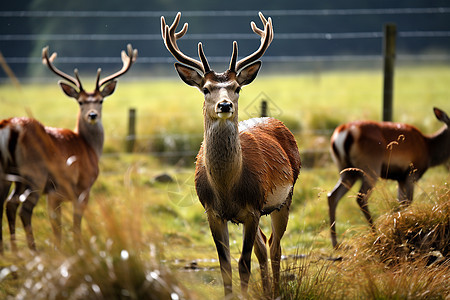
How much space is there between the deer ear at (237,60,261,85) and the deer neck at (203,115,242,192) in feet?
1.43

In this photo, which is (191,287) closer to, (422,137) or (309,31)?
(422,137)

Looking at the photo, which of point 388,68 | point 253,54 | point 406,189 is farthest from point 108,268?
point 388,68

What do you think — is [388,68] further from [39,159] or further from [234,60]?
[39,159]

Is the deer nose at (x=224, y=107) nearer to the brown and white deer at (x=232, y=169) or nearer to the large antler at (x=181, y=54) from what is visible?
the brown and white deer at (x=232, y=169)

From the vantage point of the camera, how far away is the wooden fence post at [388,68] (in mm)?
9258

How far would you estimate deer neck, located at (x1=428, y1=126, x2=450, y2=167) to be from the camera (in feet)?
25.1

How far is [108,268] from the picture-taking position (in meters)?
3.56

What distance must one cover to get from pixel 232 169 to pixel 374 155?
2.77 m

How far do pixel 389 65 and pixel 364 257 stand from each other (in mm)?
4838

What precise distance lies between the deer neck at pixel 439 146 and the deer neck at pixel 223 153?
3767 millimetres

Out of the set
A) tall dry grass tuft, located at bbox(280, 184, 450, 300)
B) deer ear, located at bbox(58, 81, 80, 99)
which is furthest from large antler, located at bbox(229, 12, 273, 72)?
deer ear, located at bbox(58, 81, 80, 99)

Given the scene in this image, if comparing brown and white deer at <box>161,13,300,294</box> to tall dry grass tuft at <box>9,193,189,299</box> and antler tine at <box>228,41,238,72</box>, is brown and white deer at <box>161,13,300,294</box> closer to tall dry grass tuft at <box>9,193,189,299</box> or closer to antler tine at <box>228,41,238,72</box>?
antler tine at <box>228,41,238,72</box>

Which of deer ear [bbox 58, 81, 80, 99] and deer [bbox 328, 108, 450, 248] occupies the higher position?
deer ear [bbox 58, 81, 80, 99]

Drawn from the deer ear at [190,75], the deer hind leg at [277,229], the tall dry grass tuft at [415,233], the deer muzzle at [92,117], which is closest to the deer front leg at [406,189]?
the tall dry grass tuft at [415,233]
